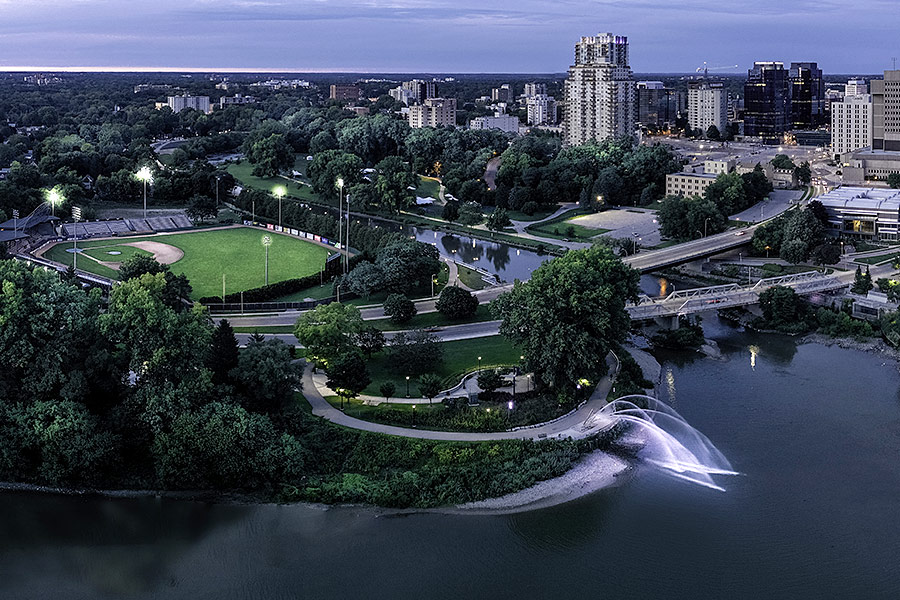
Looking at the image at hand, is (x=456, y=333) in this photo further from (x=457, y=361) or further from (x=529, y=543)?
(x=529, y=543)

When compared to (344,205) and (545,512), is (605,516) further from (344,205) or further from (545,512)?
(344,205)

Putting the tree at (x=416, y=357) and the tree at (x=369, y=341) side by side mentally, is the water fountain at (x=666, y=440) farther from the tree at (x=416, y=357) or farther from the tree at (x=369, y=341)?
the tree at (x=369, y=341)

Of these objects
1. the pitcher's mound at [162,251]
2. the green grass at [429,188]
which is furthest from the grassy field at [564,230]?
the pitcher's mound at [162,251]

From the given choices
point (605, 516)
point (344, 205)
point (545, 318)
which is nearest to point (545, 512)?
point (605, 516)

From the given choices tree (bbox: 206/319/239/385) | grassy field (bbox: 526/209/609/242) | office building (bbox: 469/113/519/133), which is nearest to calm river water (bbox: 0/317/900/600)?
tree (bbox: 206/319/239/385)

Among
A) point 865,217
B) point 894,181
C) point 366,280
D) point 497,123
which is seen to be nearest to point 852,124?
point 894,181
